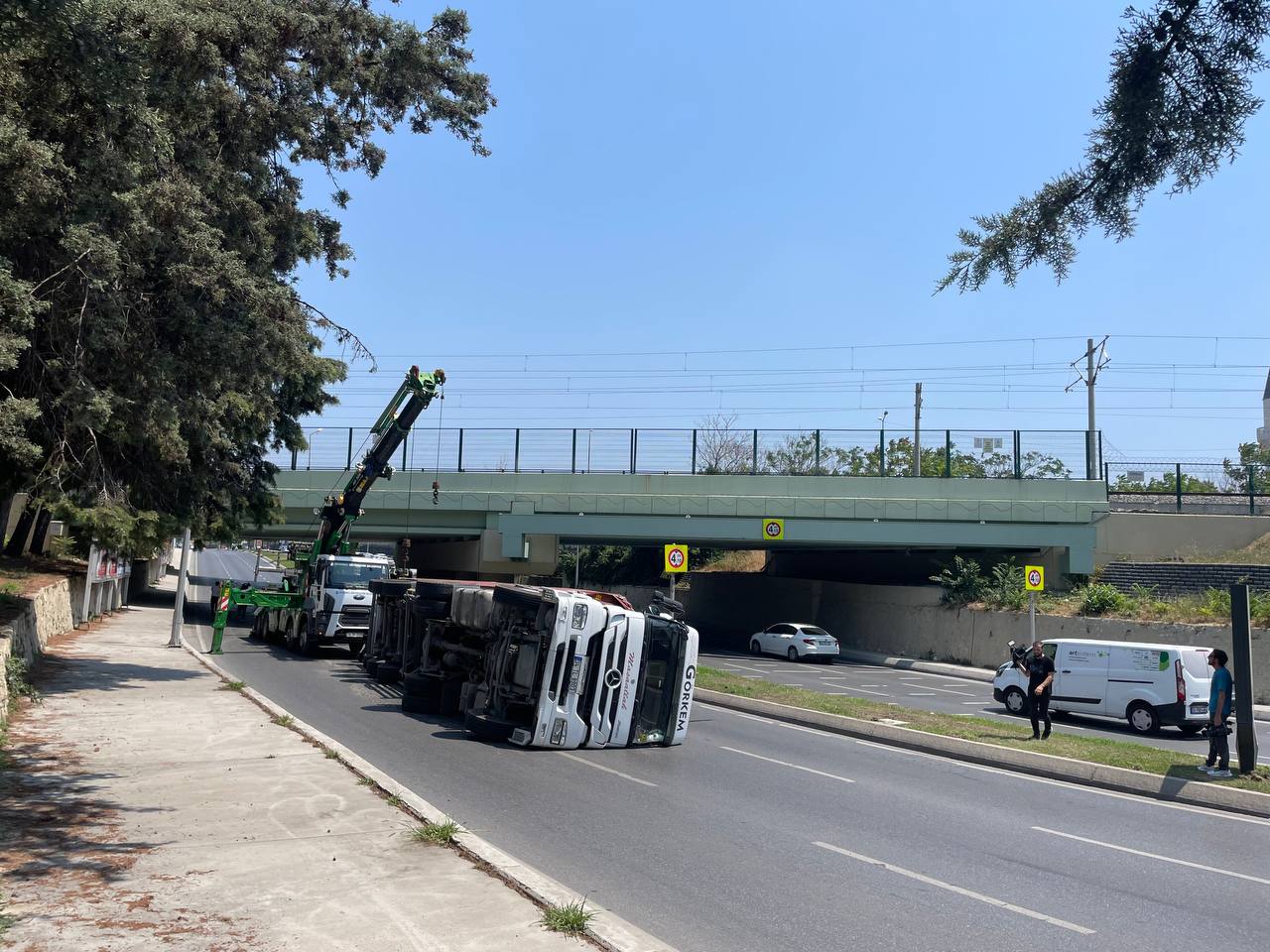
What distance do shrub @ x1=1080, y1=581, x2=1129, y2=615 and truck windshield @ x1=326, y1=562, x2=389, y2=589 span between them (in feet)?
71.5

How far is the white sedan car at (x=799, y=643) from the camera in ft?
121

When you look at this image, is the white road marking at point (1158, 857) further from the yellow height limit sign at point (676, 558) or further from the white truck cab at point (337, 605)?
the white truck cab at point (337, 605)

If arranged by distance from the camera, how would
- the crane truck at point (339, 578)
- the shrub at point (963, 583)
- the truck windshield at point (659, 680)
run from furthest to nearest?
the shrub at point (963, 583)
the crane truck at point (339, 578)
the truck windshield at point (659, 680)

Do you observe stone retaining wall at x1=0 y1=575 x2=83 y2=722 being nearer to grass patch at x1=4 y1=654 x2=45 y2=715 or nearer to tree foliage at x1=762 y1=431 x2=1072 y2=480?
grass patch at x1=4 y1=654 x2=45 y2=715

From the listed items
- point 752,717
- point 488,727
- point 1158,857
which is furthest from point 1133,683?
point 488,727

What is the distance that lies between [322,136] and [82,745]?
8.97 metres

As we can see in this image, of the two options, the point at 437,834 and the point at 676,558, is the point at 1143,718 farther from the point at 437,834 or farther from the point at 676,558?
the point at 437,834

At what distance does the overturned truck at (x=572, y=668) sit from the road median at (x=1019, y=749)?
3.94 m

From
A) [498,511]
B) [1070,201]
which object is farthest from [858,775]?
[498,511]

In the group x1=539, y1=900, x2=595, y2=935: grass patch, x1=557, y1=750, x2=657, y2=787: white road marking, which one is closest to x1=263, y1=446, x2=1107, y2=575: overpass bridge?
x1=557, y1=750, x2=657, y2=787: white road marking

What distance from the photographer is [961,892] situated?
7590 mm

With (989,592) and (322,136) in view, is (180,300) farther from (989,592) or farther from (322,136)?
(989,592)

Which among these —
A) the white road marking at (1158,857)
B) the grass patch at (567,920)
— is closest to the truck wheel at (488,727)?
the white road marking at (1158,857)

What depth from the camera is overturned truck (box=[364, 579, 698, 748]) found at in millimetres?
13266
